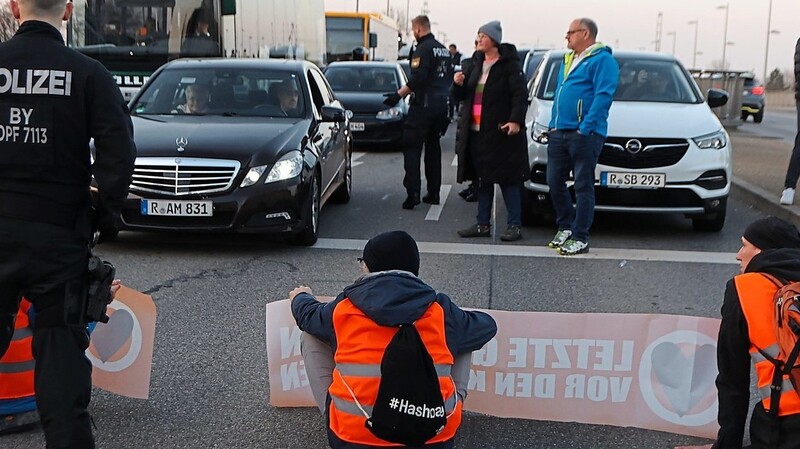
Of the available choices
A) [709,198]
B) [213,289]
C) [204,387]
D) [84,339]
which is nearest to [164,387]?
[204,387]

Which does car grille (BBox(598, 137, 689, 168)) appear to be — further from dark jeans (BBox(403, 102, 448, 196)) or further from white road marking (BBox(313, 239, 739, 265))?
dark jeans (BBox(403, 102, 448, 196))

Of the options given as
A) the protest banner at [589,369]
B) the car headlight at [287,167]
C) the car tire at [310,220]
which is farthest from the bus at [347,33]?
the protest banner at [589,369]

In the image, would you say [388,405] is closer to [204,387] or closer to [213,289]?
[204,387]

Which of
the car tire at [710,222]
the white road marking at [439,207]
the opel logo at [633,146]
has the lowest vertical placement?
the white road marking at [439,207]

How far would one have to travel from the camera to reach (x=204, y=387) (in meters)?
4.25

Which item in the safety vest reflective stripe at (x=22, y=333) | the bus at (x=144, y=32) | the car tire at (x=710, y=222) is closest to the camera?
the safety vest reflective stripe at (x=22, y=333)

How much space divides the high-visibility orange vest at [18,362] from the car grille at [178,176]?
313 cm

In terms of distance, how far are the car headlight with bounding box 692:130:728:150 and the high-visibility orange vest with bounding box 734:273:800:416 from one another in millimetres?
5204

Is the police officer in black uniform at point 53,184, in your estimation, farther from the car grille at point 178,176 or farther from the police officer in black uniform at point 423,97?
the police officer in black uniform at point 423,97

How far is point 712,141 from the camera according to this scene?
797cm

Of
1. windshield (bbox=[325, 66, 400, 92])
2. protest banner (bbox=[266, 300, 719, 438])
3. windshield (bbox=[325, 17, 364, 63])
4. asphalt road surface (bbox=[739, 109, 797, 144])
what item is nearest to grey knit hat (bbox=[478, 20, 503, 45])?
protest banner (bbox=[266, 300, 719, 438])

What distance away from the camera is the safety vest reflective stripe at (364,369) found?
112 inches

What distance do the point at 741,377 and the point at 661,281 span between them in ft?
11.8

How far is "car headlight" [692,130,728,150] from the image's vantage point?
7902 millimetres
